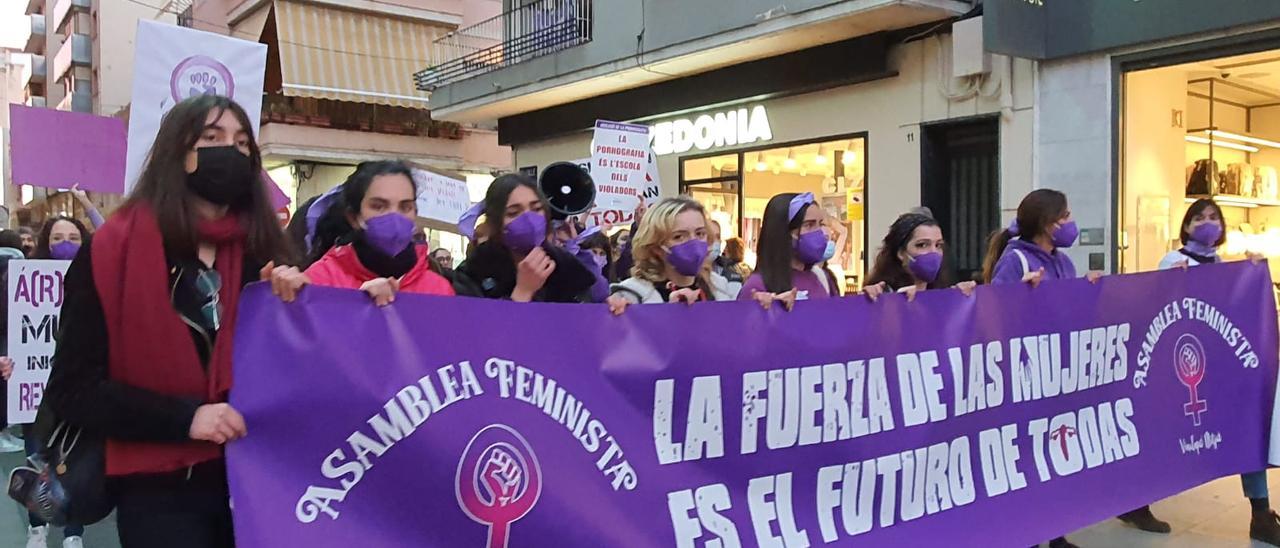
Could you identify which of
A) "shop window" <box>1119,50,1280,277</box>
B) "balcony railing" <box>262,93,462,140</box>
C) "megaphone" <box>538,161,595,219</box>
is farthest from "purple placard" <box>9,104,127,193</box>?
"balcony railing" <box>262,93,462,140</box>

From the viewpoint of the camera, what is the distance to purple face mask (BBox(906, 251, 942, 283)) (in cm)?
436

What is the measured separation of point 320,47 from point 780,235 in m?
17.7

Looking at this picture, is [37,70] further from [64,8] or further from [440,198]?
[440,198]

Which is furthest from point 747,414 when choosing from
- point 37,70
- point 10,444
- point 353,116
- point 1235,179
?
point 37,70

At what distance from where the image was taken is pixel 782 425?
11.3 feet

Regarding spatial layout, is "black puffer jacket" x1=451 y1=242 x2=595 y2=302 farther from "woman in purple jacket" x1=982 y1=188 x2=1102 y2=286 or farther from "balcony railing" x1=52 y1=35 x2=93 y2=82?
"balcony railing" x1=52 y1=35 x2=93 y2=82

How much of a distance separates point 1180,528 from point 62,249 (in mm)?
6497

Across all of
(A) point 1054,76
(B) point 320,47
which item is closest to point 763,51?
(A) point 1054,76

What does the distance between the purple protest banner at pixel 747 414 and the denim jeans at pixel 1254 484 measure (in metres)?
0.05

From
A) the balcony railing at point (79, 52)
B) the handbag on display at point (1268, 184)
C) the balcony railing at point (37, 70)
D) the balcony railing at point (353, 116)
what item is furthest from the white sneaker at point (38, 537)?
the balcony railing at point (37, 70)

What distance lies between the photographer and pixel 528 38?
14648 millimetres

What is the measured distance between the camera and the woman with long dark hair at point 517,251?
3545 millimetres

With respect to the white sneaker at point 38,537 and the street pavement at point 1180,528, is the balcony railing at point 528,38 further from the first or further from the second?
the white sneaker at point 38,537

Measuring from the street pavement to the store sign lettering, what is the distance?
6736 mm
